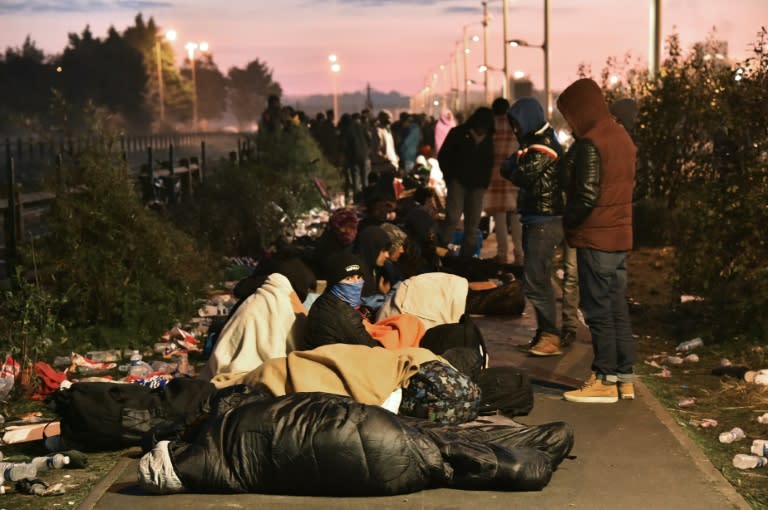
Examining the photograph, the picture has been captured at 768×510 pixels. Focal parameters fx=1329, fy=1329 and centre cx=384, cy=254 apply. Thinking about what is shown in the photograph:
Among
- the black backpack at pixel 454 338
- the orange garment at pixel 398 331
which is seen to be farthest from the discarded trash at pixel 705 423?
Result: the orange garment at pixel 398 331

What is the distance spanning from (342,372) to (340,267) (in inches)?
39.1

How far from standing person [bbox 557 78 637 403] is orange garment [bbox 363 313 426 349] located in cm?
115

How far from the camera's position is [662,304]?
545 inches

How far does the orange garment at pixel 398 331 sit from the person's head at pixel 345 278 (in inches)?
19.1

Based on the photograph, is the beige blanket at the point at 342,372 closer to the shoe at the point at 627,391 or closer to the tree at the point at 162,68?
the shoe at the point at 627,391

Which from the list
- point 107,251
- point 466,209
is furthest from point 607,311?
point 466,209

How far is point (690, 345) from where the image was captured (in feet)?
36.5

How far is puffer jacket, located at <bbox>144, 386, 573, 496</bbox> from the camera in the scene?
6.39 m

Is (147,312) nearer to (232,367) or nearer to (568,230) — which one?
(232,367)

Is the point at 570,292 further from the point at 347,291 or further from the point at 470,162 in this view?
the point at 470,162

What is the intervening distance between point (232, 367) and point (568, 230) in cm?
236

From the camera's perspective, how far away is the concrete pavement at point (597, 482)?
6.32 metres

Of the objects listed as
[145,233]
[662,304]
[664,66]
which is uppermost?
[664,66]

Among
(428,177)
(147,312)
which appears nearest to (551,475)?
(147,312)
